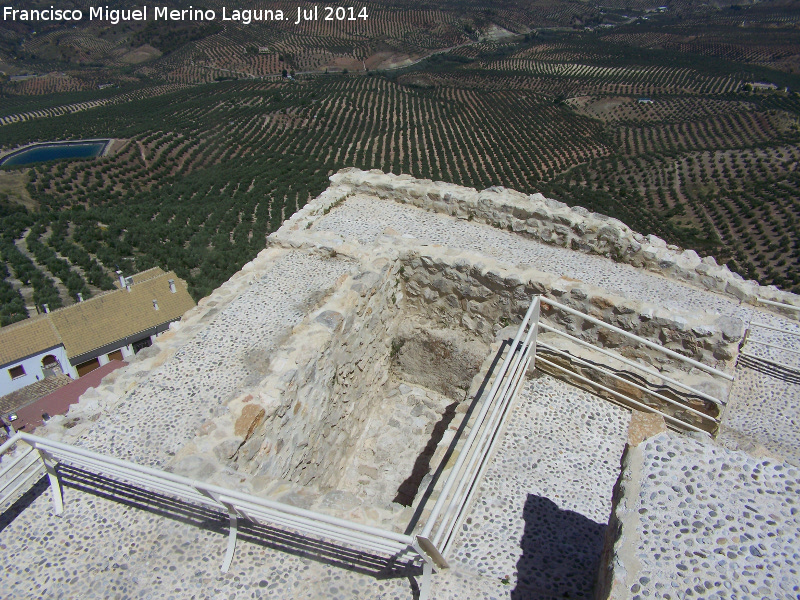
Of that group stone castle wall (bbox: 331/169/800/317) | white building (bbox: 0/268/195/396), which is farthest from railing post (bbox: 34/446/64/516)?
white building (bbox: 0/268/195/396)

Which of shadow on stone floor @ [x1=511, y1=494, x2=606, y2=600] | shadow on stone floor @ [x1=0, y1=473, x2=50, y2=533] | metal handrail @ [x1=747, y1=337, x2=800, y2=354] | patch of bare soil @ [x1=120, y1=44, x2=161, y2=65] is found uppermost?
patch of bare soil @ [x1=120, y1=44, x2=161, y2=65]

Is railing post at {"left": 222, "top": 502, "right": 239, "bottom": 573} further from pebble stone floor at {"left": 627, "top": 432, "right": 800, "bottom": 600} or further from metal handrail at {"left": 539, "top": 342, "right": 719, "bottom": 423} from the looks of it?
metal handrail at {"left": 539, "top": 342, "right": 719, "bottom": 423}

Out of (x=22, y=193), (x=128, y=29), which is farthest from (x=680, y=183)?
(x=128, y=29)

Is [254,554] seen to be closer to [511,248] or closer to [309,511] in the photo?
[309,511]

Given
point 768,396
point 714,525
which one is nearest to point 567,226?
point 768,396

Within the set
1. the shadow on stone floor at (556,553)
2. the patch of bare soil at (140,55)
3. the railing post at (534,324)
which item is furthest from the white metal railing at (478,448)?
the patch of bare soil at (140,55)

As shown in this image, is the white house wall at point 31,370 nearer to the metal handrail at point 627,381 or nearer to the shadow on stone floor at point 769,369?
the metal handrail at point 627,381

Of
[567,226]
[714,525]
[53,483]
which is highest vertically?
[567,226]
